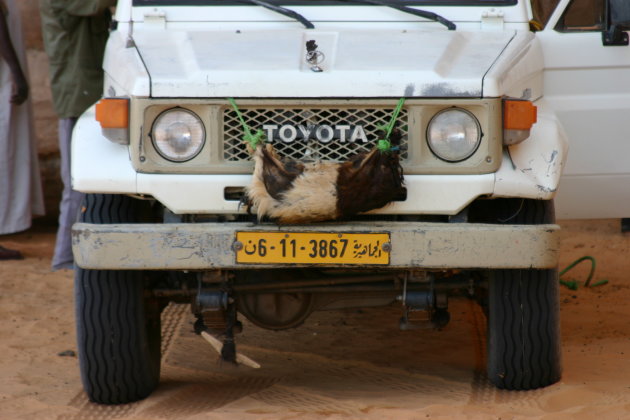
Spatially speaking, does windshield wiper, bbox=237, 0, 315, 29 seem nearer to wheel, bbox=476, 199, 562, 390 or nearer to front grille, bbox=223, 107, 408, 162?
front grille, bbox=223, 107, 408, 162

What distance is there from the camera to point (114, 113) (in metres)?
3.62

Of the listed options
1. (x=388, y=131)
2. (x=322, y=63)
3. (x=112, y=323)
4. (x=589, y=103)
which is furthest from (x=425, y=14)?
(x=112, y=323)

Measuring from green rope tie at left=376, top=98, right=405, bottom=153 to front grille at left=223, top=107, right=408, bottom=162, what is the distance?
0.09 ft

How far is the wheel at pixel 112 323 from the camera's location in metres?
3.80

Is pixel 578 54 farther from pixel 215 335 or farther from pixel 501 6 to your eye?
pixel 215 335

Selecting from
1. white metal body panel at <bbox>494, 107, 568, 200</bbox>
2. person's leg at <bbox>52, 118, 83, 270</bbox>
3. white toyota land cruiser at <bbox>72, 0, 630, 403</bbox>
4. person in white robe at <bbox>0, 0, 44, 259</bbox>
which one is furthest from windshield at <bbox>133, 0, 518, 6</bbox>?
person in white robe at <bbox>0, 0, 44, 259</bbox>

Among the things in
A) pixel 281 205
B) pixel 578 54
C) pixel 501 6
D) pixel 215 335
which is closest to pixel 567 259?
pixel 578 54

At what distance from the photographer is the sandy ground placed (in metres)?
3.89

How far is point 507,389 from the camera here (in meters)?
4.03

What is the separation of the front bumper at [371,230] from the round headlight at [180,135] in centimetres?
26

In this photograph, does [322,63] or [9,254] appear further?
[9,254]

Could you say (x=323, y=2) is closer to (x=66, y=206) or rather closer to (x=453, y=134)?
(x=453, y=134)

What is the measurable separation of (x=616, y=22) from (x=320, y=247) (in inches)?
73.0

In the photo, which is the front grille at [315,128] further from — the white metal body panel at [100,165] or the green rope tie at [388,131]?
the white metal body panel at [100,165]
